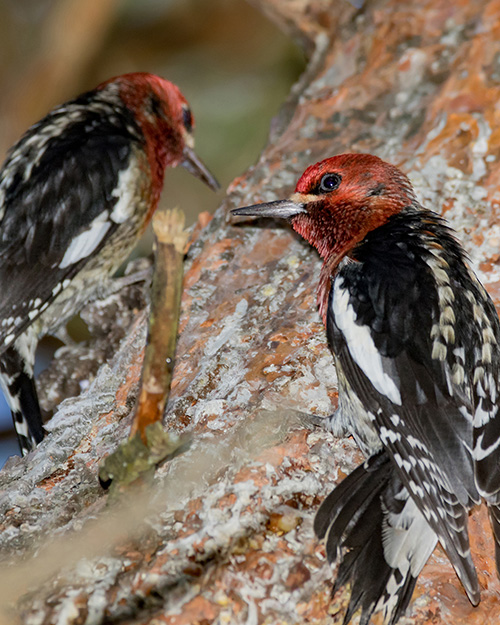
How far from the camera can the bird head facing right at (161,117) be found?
4410 millimetres

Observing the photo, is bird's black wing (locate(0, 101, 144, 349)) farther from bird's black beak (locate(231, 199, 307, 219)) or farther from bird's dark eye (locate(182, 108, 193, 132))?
bird's black beak (locate(231, 199, 307, 219))

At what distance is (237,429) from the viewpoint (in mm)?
2559

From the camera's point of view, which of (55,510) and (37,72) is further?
(37,72)

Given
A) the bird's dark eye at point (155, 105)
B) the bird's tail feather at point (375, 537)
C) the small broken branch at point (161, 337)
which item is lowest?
the bird's tail feather at point (375, 537)

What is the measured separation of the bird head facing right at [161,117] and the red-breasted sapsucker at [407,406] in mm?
1876

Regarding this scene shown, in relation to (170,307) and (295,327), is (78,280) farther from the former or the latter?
(170,307)

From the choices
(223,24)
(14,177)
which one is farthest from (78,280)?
(223,24)

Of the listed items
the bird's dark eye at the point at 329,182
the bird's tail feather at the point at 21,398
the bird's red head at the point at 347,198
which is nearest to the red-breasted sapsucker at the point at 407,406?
the bird's red head at the point at 347,198

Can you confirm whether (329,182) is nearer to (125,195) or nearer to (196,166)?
(125,195)

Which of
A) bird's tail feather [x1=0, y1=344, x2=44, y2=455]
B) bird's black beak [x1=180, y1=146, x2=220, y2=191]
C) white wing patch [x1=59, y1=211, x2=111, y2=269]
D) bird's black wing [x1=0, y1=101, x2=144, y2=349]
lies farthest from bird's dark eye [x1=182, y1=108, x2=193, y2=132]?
bird's tail feather [x1=0, y1=344, x2=44, y2=455]

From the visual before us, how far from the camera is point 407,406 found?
242cm

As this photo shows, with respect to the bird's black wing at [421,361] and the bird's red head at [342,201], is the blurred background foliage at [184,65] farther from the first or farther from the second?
the bird's black wing at [421,361]

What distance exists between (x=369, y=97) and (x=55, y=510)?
253 centimetres

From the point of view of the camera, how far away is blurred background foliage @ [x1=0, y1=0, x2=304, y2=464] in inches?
215
